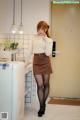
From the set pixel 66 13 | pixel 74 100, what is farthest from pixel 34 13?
pixel 74 100

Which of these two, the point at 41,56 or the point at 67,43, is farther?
the point at 67,43

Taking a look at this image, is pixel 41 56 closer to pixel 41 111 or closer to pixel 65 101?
pixel 41 111

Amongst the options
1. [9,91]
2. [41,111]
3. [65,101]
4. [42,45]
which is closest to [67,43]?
[65,101]

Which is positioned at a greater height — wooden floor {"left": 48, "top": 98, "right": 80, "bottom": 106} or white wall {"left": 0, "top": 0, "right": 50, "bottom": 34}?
white wall {"left": 0, "top": 0, "right": 50, "bottom": 34}

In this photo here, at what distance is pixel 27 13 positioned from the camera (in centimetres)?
453

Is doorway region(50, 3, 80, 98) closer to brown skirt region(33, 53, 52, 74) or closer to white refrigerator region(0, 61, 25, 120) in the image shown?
brown skirt region(33, 53, 52, 74)

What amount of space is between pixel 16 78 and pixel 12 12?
1743mm

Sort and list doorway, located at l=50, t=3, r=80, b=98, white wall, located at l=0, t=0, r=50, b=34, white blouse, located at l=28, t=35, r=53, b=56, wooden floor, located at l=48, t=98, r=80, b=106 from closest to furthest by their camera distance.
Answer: white blouse, located at l=28, t=35, r=53, b=56 → white wall, located at l=0, t=0, r=50, b=34 → wooden floor, located at l=48, t=98, r=80, b=106 → doorway, located at l=50, t=3, r=80, b=98

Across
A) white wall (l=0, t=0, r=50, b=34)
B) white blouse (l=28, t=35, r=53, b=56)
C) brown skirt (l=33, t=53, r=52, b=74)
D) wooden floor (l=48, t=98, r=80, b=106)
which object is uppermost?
white wall (l=0, t=0, r=50, b=34)

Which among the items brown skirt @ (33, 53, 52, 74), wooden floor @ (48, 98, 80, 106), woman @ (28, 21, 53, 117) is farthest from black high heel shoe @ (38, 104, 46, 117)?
wooden floor @ (48, 98, 80, 106)

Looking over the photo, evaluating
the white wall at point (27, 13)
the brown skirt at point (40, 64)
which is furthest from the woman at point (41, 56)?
the white wall at point (27, 13)

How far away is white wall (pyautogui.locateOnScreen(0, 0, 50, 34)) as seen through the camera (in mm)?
4473

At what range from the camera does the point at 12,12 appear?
4.58 meters

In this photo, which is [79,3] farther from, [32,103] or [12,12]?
[32,103]
